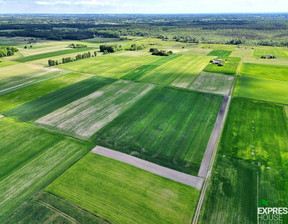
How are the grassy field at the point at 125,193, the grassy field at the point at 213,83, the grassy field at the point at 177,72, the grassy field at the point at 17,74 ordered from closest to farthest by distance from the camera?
the grassy field at the point at 125,193, the grassy field at the point at 213,83, the grassy field at the point at 17,74, the grassy field at the point at 177,72

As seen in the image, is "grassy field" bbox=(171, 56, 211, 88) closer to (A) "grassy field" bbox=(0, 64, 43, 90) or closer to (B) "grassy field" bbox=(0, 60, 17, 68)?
(A) "grassy field" bbox=(0, 64, 43, 90)

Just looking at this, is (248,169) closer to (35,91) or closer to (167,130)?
(167,130)

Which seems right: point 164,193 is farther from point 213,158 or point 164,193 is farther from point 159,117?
point 159,117

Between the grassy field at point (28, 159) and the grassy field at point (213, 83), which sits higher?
the grassy field at point (213, 83)

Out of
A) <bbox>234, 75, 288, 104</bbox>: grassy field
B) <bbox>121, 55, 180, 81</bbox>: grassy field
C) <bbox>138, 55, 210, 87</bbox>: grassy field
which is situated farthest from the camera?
<bbox>121, 55, 180, 81</bbox>: grassy field

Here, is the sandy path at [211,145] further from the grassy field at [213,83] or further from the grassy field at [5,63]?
the grassy field at [5,63]

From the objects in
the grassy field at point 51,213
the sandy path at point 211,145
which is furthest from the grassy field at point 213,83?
the grassy field at point 51,213

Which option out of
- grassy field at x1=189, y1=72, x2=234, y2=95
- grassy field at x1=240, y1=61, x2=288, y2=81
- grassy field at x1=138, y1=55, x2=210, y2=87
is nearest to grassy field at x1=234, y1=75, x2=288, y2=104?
grassy field at x1=189, y1=72, x2=234, y2=95
